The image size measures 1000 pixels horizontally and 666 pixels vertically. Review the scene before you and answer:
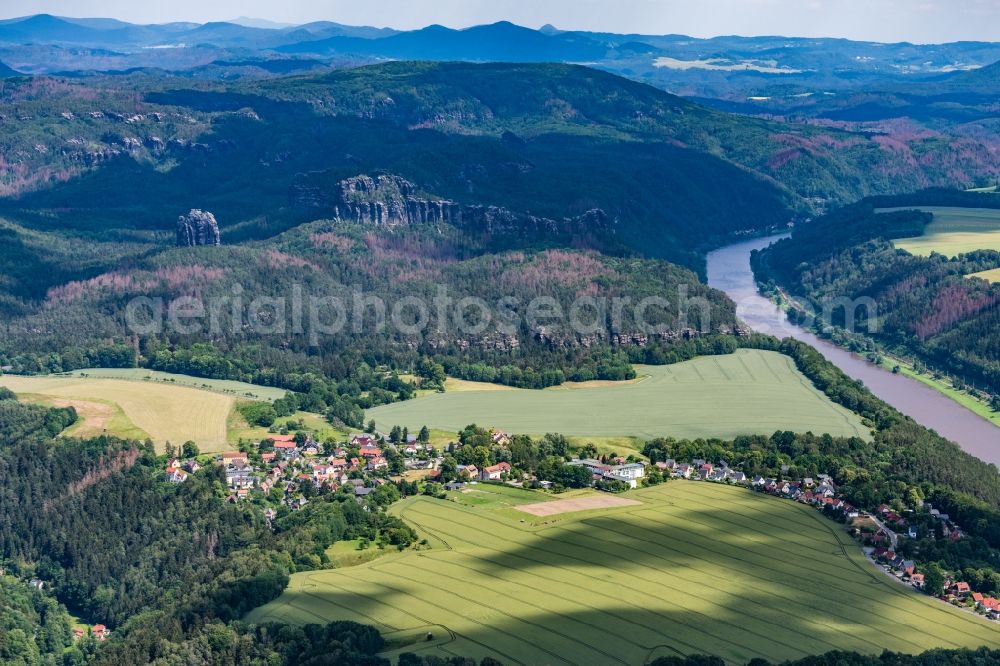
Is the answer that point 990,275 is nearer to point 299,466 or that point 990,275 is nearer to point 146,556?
Result: point 299,466

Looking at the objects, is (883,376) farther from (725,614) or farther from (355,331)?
(725,614)

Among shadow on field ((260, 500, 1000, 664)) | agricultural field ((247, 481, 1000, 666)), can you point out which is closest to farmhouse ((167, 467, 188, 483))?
agricultural field ((247, 481, 1000, 666))

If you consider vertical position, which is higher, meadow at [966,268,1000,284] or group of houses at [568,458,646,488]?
meadow at [966,268,1000,284]

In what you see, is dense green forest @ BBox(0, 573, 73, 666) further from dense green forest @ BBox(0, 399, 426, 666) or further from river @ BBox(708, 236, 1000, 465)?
river @ BBox(708, 236, 1000, 465)

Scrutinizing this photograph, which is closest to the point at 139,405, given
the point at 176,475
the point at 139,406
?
the point at 139,406

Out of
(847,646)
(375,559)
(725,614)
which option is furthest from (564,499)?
(847,646)

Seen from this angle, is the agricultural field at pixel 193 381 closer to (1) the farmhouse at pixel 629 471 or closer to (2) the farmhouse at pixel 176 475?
(2) the farmhouse at pixel 176 475
